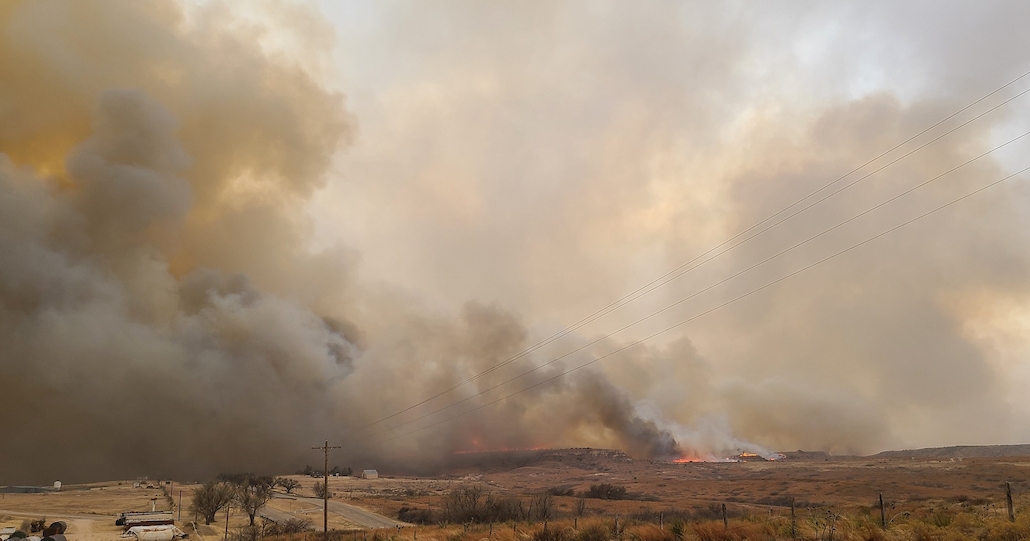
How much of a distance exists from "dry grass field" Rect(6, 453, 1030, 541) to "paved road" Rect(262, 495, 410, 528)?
1.72 m

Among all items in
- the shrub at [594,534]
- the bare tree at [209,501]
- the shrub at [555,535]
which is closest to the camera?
the shrub at [594,534]

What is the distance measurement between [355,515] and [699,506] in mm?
38162

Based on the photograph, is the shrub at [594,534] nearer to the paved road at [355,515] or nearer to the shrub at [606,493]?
the paved road at [355,515]

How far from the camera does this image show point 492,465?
544ft

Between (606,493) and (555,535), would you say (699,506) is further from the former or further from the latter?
(555,535)

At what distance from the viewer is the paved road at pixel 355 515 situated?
59591mm

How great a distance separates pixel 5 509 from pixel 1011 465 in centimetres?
12958

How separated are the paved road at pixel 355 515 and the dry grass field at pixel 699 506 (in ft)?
5.64

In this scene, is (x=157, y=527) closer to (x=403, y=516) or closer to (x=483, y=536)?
(x=403, y=516)

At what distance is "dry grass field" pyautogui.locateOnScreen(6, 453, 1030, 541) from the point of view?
72.5ft

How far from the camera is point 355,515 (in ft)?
218

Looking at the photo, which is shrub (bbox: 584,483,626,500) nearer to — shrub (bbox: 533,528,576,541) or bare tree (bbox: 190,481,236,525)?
bare tree (bbox: 190,481,236,525)

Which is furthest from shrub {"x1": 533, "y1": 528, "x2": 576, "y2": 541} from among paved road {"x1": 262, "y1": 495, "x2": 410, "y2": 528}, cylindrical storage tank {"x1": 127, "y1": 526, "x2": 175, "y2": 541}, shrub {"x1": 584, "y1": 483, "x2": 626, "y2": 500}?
shrub {"x1": 584, "y1": 483, "x2": 626, "y2": 500}

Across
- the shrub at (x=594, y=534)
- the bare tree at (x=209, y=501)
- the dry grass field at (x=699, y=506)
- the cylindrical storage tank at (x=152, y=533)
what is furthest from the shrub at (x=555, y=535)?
the bare tree at (x=209, y=501)
